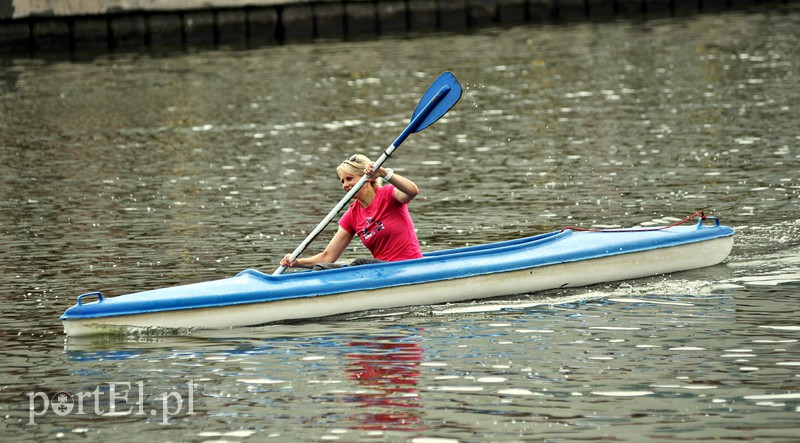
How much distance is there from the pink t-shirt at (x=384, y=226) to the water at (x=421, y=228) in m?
0.52

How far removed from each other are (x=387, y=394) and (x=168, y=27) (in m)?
29.4

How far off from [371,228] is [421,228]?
3674 mm

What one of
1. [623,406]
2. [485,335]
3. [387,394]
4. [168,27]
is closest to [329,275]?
[485,335]

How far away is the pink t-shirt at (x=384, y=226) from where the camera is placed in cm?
1118

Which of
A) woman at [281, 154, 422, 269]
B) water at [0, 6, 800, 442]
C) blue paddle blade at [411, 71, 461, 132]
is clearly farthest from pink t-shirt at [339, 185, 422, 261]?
blue paddle blade at [411, 71, 461, 132]

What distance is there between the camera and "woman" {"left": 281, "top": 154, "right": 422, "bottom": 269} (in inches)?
436

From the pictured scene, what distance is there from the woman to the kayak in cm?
22

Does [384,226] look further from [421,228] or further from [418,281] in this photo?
[421,228]

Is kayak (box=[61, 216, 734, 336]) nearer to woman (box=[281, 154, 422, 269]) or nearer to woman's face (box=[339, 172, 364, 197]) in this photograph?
woman (box=[281, 154, 422, 269])

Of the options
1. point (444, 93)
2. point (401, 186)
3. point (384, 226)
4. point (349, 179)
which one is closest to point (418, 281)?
point (384, 226)

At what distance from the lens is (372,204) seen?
1123 centimetres

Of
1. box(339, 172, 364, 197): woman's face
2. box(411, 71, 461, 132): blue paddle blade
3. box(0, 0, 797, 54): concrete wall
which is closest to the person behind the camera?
box(339, 172, 364, 197): woman's face

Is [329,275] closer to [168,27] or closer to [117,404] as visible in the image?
[117,404]

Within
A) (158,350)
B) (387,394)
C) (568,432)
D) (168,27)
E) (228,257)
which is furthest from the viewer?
(168,27)
